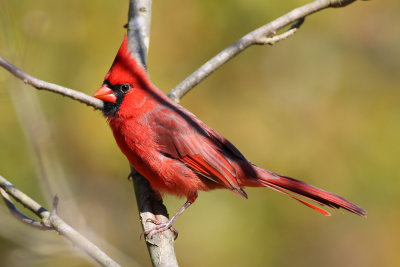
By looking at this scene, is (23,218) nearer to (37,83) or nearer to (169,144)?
(37,83)

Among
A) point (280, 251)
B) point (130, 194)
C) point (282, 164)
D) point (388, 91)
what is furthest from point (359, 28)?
point (130, 194)

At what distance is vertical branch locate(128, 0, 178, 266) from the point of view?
2472 mm

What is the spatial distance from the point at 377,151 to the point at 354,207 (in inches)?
56.3

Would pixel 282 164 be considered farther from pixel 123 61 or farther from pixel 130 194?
pixel 123 61

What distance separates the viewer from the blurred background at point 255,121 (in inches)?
158

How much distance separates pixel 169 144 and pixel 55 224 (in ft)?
3.20

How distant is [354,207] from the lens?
2908 mm

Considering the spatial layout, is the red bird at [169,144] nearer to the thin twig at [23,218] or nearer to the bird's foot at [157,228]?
the bird's foot at [157,228]

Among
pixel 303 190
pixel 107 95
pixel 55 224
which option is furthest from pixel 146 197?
pixel 303 190

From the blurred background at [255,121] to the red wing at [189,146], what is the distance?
0.88 meters

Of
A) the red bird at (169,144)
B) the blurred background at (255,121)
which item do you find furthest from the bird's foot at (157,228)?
the blurred background at (255,121)

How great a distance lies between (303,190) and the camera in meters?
3.03

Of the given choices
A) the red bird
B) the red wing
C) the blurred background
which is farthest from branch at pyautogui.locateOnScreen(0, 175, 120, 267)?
the blurred background

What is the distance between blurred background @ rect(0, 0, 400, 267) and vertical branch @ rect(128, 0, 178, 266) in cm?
78
